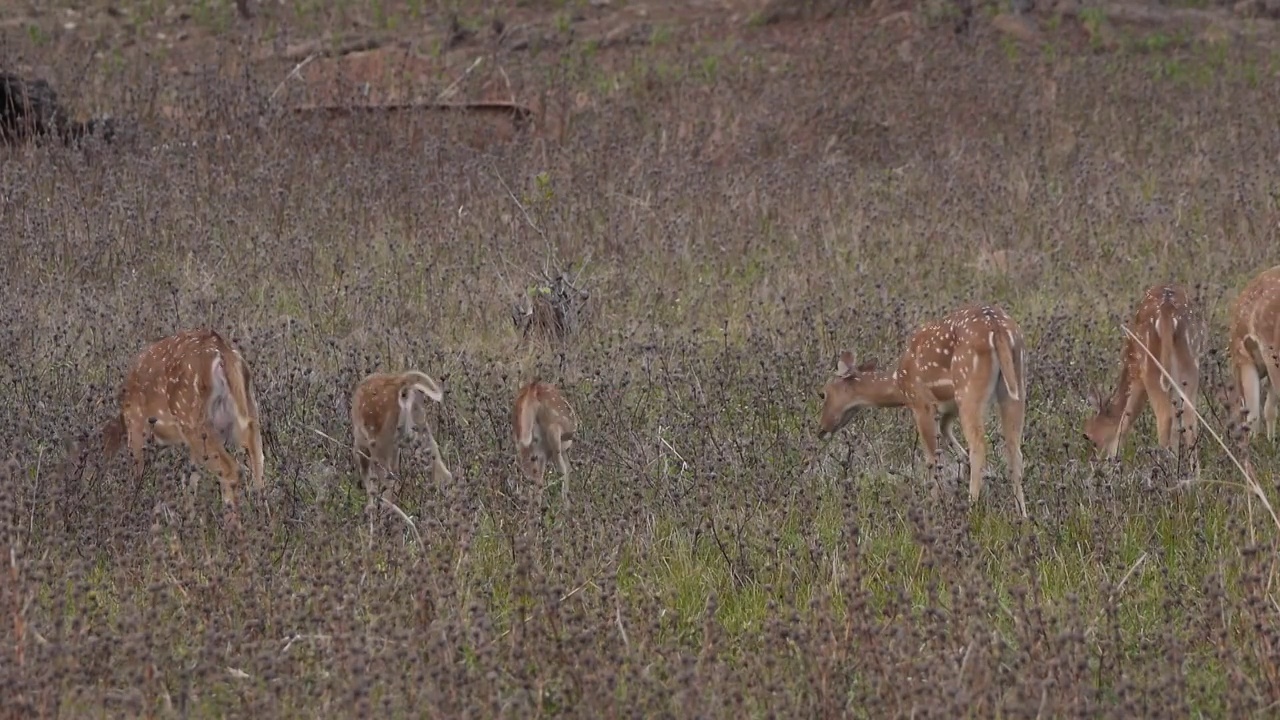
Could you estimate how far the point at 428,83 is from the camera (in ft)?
55.8

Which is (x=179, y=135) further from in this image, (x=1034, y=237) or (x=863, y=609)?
(x=863, y=609)

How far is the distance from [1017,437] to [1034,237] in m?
5.18

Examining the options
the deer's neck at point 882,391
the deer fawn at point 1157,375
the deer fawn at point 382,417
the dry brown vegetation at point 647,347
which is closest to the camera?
the dry brown vegetation at point 647,347

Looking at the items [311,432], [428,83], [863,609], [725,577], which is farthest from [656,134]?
[863,609]

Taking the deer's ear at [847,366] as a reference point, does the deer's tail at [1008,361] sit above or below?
above

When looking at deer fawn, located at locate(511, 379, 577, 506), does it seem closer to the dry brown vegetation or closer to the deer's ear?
the dry brown vegetation

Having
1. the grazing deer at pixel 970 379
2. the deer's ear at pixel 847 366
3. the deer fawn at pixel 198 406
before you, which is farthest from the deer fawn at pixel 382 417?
the grazing deer at pixel 970 379

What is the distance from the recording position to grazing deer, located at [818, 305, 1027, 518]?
756 centimetres

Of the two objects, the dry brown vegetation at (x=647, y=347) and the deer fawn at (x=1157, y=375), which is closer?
the dry brown vegetation at (x=647, y=347)

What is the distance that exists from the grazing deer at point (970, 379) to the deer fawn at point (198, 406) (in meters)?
2.69

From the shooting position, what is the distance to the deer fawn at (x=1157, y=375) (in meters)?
7.94

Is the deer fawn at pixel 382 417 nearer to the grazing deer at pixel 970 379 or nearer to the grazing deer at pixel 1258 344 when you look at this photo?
the grazing deer at pixel 970 379

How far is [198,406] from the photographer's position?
7492mm

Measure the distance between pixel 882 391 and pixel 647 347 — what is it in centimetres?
137
